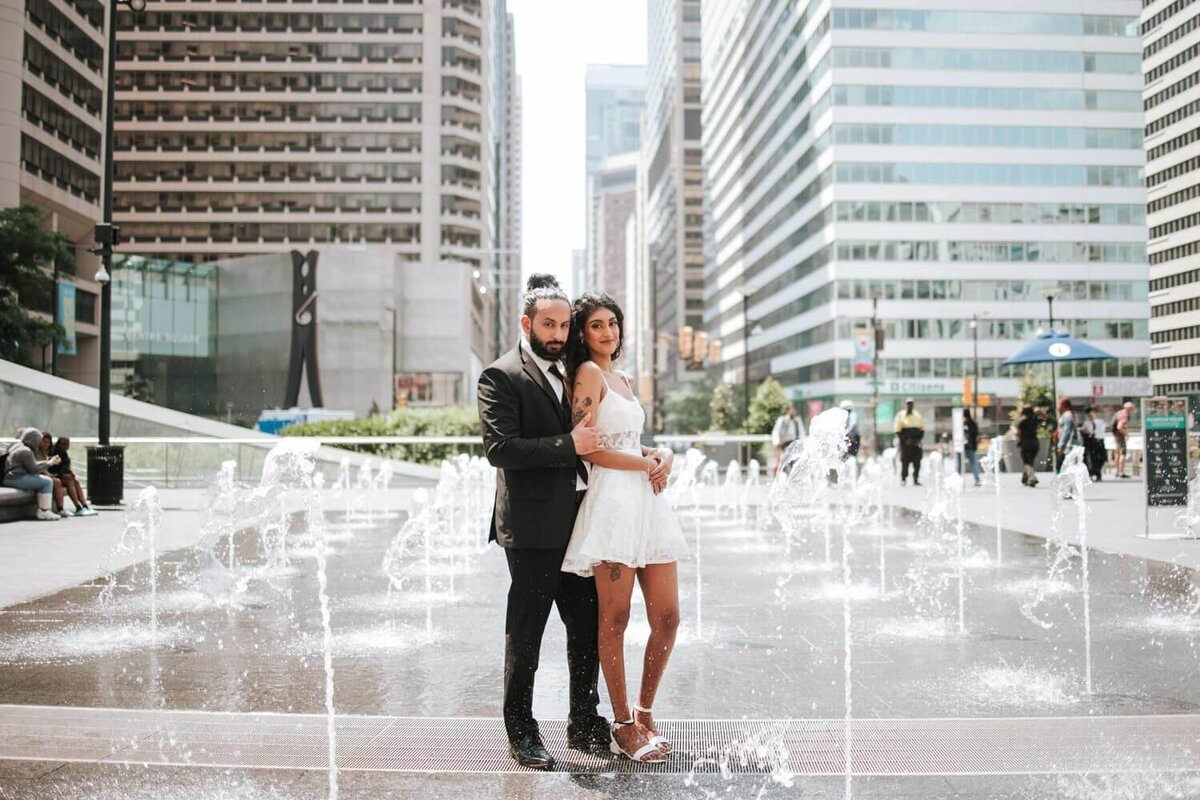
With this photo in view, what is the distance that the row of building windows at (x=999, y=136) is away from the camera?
71.1 meters

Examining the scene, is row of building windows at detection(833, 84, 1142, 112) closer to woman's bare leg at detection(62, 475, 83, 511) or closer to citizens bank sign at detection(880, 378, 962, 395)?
citizens bank sign at detection(880, 378, 962, 395)

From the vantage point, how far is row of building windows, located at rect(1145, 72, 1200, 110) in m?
36.9

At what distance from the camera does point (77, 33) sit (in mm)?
23828

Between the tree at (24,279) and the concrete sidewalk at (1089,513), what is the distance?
26742 millimetres

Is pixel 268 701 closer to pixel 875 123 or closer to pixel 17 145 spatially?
pixel 17 145

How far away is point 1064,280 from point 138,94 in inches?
2811

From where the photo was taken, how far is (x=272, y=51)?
74750 mm

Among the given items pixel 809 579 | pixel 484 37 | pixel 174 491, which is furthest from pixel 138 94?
pixel 809 579

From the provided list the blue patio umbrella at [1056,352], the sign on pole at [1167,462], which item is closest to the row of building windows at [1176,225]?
the blue patio umbrella at [1056,352]

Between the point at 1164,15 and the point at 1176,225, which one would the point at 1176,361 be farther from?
the point at 1164,15

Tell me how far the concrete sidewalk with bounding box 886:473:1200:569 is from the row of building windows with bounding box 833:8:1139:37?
179ft

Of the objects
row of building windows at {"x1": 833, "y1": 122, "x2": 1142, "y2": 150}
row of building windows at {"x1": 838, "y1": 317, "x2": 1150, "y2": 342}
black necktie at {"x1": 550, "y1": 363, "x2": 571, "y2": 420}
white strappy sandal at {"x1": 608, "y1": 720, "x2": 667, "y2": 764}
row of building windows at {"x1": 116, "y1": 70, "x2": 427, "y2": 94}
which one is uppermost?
row of building windows at {"x1": 116, "y1": 70, "x2": 427, "y2": 94}

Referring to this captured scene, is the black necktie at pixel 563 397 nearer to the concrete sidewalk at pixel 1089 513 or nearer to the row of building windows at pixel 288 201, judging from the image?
the concrete sidewalk at pixel 1089 513

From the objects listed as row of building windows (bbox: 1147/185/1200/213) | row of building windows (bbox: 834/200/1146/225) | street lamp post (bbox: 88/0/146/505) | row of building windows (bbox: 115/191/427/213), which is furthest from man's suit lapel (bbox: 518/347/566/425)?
row of building windows (bbox: 115/191/427/213)
